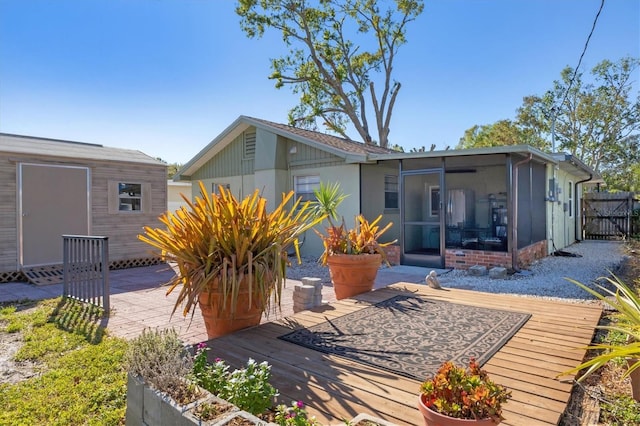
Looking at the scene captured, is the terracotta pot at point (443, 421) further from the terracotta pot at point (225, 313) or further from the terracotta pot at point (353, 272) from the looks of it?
the terracotta pot at point (353, 272)

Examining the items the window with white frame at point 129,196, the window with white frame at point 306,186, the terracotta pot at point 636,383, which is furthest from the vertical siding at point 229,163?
the terracotta pot at point 636,383

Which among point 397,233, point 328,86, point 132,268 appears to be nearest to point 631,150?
point 328,86

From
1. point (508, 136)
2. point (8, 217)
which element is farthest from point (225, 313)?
point (508, 136)

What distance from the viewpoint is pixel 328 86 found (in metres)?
21.2

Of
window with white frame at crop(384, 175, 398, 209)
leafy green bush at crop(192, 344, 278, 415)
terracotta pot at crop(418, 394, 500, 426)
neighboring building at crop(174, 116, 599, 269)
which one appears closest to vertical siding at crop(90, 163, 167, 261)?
neighboring building at crop(174, 116, 599, 269)

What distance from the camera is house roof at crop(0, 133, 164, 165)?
8.05 metres

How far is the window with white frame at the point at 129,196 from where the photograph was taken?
9492 mm

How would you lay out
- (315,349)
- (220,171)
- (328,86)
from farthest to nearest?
(328,86)
(220,171)
(315,349)

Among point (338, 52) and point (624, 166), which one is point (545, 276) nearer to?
point (338, 52)

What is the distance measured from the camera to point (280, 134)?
1088cm

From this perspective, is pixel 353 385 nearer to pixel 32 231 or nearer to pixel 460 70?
pixel 32 231

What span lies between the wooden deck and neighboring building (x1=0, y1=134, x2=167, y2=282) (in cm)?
677

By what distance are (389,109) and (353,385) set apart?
2032 centimetres

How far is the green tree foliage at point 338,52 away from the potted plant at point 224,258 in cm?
1760
